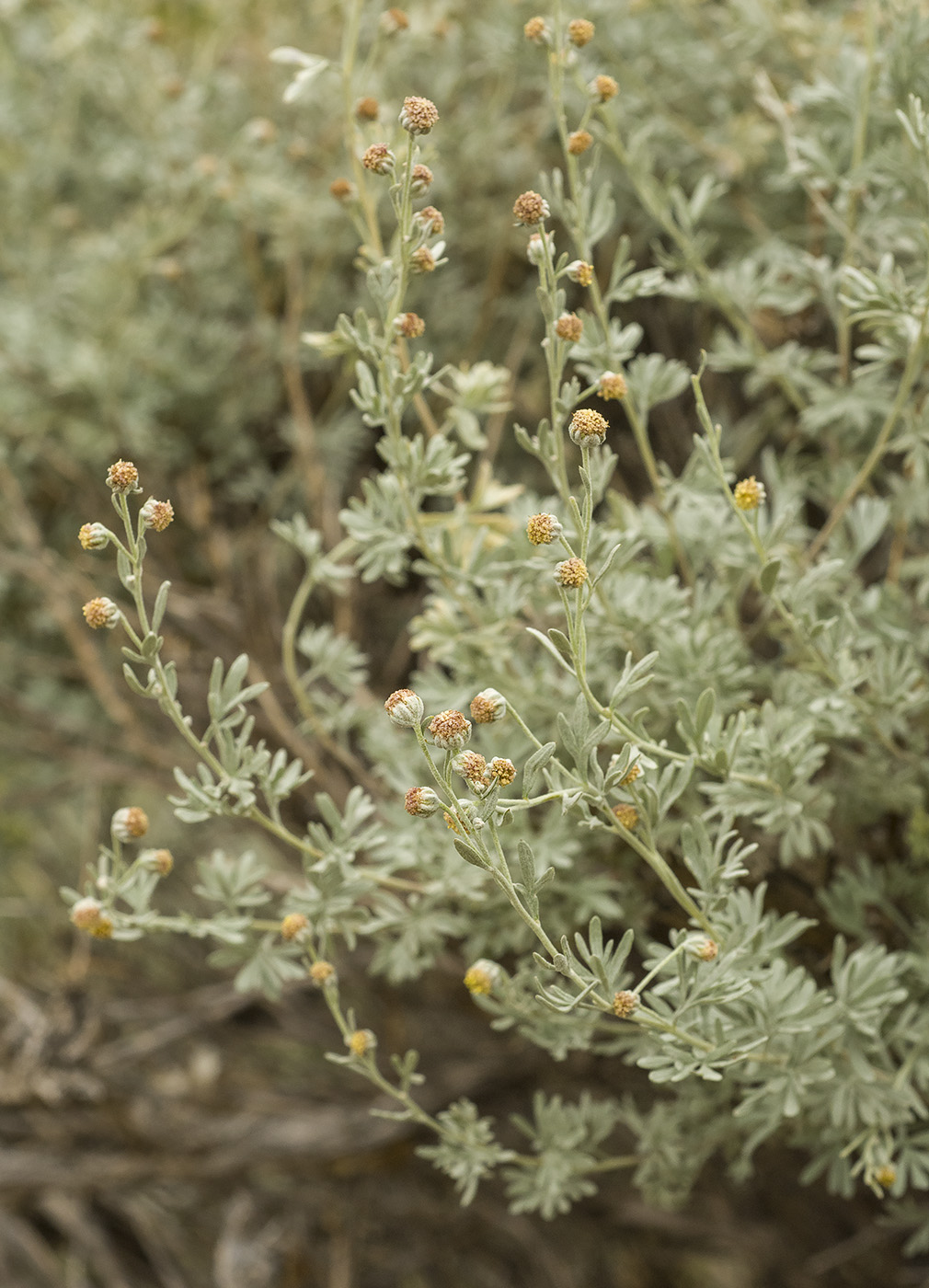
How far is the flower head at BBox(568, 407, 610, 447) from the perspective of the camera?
566mm

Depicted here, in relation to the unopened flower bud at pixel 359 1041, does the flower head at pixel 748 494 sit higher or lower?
higher

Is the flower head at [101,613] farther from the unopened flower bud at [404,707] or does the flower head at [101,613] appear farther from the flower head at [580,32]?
the flower head at [580,32]

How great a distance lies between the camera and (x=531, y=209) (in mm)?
633

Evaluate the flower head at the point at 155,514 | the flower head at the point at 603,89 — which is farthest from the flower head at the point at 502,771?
the flower head at the point at 603,89

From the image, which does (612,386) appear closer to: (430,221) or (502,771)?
(430,221)

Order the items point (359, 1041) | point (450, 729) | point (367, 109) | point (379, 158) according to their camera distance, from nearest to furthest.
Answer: point (450, 729)
point (379, 158)
point (359, 1041)
point (367, 109)

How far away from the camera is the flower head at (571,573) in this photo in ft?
1.86

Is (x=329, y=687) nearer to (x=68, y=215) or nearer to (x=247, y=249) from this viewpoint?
(x=247, y=249)

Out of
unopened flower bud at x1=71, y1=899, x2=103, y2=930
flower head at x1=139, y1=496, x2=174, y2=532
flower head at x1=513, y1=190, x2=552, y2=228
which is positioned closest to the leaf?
flower head at x1=513, y1=190, x2=552, y2=228

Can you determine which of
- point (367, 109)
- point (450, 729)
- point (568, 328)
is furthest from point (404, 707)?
point (367, 109)

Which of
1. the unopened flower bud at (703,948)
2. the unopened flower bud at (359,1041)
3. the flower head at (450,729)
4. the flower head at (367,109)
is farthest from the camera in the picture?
the flower head at (367,109)

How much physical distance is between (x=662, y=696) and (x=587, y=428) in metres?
0.32

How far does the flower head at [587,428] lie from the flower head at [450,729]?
0.51 feet

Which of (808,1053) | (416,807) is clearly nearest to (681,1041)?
(808,1053)
